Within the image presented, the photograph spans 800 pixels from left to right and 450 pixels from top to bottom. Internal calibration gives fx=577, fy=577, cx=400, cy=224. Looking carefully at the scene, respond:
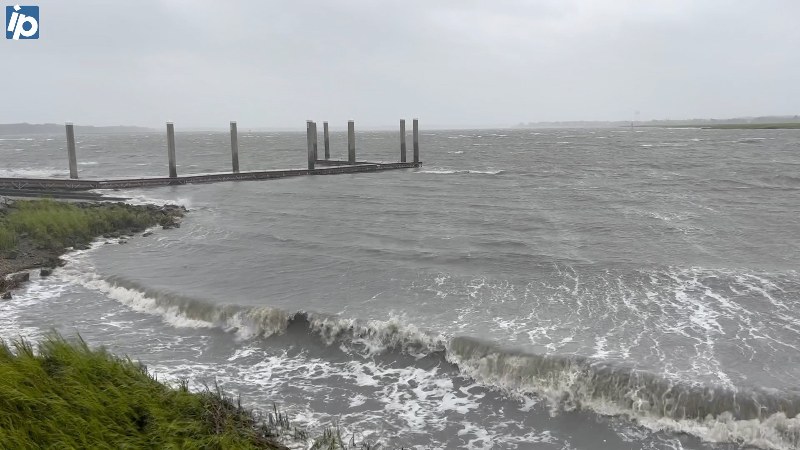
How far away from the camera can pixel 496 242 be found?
21.1m

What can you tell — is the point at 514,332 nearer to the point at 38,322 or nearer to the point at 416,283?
the point at 416,283

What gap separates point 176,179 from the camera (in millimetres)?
38375

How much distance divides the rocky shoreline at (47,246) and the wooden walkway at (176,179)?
3929 millimetres

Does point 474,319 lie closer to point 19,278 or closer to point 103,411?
point 103,411

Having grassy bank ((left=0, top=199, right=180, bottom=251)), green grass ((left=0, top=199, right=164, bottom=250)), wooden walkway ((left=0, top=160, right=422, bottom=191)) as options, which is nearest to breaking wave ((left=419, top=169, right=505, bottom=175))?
wooden walkway ((left=0, top=160, right=422, bottom=191))

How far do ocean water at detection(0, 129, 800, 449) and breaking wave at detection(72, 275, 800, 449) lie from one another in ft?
0.12

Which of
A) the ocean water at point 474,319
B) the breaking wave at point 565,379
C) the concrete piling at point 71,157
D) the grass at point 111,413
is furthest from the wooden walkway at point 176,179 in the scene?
the grass at point 111,413

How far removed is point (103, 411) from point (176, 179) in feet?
112

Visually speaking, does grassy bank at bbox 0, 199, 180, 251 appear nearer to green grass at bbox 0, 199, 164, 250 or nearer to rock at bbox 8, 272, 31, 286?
green grass at bbox 0, 199, 164, 250

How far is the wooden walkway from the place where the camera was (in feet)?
106

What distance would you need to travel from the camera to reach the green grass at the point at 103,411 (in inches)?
235

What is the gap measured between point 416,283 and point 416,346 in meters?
4.25

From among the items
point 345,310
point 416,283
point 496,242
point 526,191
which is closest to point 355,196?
point 526,191

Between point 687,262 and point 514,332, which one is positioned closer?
point 514,332
